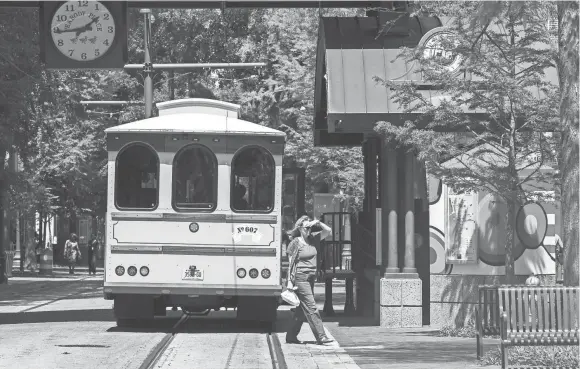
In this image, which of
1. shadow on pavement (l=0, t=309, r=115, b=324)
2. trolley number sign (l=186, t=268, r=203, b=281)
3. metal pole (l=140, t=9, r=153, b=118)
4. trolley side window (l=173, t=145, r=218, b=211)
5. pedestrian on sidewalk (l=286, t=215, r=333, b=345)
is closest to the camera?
pedestrian on sidewalk (l=286, t=215, r=333, b=345)

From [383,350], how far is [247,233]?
13.5ft

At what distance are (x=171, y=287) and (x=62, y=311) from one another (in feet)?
22.4

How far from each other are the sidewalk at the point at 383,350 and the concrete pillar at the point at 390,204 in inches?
46.6

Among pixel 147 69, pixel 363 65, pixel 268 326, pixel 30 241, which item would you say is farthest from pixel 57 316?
pixel 30 241

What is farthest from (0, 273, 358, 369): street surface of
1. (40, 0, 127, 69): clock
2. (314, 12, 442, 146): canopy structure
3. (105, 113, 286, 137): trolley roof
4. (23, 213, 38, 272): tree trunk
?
(23, 213, 38, 272): tree trunk

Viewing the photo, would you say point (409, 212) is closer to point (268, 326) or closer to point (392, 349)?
point (268, 326)

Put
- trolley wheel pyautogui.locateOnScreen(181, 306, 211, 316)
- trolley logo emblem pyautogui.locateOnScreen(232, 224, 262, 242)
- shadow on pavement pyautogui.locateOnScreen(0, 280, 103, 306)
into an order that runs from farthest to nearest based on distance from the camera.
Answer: shadow on pavement pyautogui.locateOnScreen(0, 280, 103, 306) → trolley wheel pyautogui.locateOnScreen(181, 306, 211, 316) → trolley logo emblem pyautogui.locateOnScreen(232, 224, 262, 242)

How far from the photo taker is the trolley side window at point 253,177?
61.0ft

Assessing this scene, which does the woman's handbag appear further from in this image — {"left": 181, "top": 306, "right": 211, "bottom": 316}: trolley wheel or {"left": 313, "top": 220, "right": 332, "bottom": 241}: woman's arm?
{"left": 181, "top": 306, "right": 211, "bottom": 316}: trolley wheel

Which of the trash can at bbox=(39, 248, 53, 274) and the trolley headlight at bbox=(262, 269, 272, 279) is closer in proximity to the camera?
the trolley headlight at bbox=(262, 269, 272, 279)

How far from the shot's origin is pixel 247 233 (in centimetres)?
1831

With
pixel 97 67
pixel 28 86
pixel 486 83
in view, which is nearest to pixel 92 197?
pixel 28 86

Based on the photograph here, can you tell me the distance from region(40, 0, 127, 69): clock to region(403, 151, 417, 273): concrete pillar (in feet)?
16.6

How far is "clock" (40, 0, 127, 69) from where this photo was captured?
1853cm
